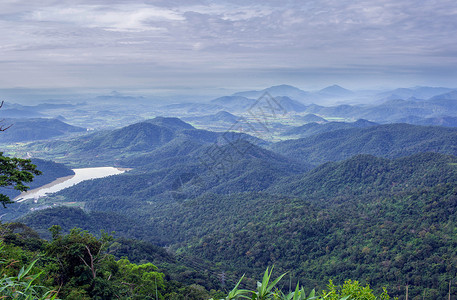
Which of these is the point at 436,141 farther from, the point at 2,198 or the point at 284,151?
the point at 2,198

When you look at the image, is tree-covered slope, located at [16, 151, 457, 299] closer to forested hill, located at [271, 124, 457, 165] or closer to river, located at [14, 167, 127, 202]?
river, located at [14, 167, 127, 202]

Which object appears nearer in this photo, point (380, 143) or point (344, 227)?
point (344, 227)

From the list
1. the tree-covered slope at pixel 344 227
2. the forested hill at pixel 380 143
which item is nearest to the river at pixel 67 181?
the tree-covered slope at pixel 344 227

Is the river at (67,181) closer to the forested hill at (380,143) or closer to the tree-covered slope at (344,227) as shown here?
the tree-covered slope at (344,227)

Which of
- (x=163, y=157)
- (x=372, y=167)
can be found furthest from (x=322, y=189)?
(x=163, y=157)

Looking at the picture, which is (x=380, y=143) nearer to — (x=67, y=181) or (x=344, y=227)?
(x=344, y=227)

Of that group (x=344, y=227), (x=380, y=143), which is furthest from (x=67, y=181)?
(x=380, y=143)
